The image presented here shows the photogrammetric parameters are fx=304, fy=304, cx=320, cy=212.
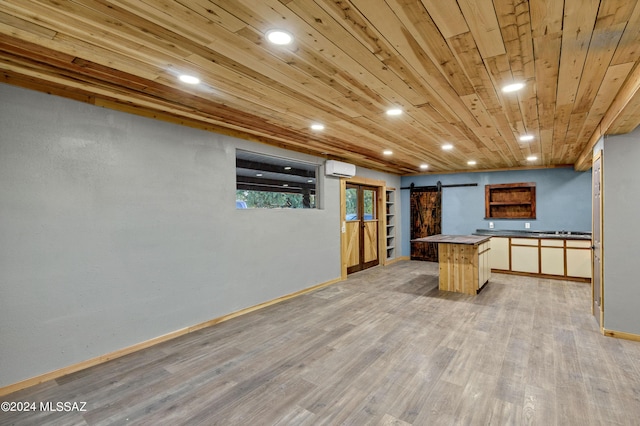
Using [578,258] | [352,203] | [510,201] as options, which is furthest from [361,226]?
[578,258]

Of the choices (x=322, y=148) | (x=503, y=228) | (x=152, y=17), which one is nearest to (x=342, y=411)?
(x=152, y=17)

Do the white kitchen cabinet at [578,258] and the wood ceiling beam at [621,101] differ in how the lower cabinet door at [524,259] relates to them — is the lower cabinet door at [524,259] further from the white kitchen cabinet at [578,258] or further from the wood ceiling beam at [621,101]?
the wood ceiling beam at [621,101]

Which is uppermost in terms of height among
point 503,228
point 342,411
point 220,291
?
point 503,228

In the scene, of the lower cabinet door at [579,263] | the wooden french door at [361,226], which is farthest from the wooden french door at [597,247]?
the wooden french door at [361,226]

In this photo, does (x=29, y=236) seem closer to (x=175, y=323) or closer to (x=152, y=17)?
(x=175, y=323)

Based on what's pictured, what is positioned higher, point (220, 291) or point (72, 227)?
point (72, 227)

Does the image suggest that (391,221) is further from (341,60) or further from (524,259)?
(341,60)

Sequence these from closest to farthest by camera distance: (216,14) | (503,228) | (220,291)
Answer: (216,14)
(220,291)
(503,228)

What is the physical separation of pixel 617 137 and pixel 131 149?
16.9 ft

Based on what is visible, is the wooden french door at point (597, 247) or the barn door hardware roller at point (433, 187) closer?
the wooden french door at point (597, 247)

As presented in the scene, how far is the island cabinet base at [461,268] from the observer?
5.02 meters

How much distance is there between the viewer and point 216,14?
61.2 inches

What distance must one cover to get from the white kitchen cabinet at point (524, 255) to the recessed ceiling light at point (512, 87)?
16.3ft

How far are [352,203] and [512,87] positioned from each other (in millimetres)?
4571
